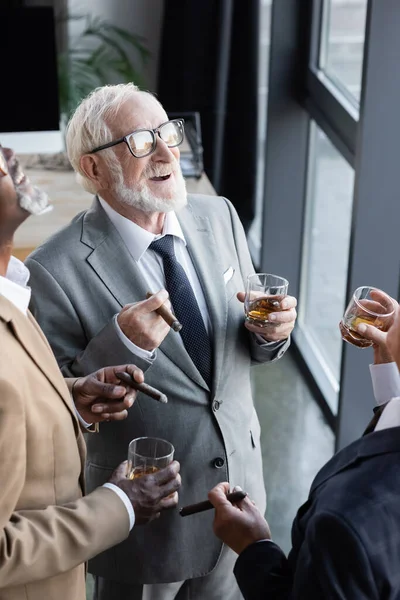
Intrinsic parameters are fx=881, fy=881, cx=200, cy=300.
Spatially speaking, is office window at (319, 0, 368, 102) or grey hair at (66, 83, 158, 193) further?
office window at (319, 0, 368, 102)

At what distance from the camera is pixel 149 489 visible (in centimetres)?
192

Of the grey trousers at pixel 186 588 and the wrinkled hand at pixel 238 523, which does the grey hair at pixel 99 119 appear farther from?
the grey trousers at pixel 186 588

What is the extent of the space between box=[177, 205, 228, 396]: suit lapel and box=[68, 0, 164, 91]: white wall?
3123mm

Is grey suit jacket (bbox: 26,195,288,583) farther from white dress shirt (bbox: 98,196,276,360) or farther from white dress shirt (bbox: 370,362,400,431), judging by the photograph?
white dress shirt (bbox: 370,362,400,431)

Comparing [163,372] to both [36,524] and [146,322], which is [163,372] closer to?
[146,322]

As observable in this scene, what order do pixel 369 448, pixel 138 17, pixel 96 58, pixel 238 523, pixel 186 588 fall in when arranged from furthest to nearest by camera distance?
pixel 138 17, pixel 96 58, pixel 186 588, pixel 238 523, pixel 369 448

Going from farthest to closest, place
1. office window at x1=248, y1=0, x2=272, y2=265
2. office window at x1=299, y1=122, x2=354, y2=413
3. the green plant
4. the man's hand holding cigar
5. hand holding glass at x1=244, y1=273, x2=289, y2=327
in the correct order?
office window at x1=248, y1=0, x2=272, y2=265 → the green plant → office window at x1=299, y1=122, x2=354, y2=413 → hand holding glass at x1=244, y1=273, x2=289, y2=327 → the man's hand holding cigar

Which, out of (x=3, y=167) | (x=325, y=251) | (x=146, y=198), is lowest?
(x=325, y=251)

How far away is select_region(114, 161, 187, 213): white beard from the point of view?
2.33 metres

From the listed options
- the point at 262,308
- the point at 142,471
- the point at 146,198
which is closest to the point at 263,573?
the point at 142,471

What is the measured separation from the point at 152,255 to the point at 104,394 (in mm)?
467

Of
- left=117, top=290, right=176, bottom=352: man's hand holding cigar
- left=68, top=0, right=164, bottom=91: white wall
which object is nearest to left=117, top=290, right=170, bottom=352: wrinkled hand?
left=117, top=290, right=176, bottom=352: man's hand holding cigar

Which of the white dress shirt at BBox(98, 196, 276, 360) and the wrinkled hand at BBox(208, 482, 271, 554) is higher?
the white dress shirt at BBox(98, 196, 276, 360)

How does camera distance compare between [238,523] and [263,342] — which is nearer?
[238,523]
